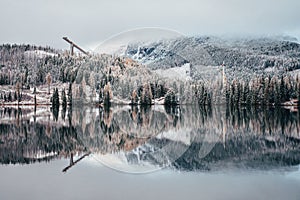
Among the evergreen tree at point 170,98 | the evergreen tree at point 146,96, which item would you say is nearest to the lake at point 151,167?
the evergreen tree at point 146,96

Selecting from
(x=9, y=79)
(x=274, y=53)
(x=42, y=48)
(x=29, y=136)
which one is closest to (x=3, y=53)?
(x=42, y=48)

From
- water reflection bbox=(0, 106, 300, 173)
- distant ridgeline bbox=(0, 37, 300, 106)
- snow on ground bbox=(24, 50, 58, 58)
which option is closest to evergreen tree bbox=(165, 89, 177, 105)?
distant ridgeline bbox=(0, 37, 300, 106)

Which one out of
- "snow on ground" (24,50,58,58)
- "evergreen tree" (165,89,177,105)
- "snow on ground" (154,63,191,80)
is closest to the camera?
"snow on ground" (154,63,191,80)

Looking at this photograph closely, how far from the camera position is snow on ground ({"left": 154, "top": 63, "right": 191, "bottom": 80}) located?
48.9 feet

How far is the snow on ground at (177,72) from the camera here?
14.9m

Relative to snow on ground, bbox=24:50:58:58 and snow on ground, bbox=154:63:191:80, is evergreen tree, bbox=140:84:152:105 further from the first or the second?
snow on ground, bbox=24:50:58:58

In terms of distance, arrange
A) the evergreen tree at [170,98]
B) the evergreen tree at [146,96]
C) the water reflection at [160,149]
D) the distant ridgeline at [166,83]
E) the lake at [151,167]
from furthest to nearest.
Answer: the evergreen tree at [170,98] → the evergreen tree at [146,96] → the distant ridgeline at [166,83] → the water reflection at [160,149] → the lake at [151,167]

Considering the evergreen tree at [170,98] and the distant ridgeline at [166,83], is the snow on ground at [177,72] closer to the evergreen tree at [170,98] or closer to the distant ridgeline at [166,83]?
the distant ridgeline at [166,83]

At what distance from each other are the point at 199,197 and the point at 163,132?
13.6ft

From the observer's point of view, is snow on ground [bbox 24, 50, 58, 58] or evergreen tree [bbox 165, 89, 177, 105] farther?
snow on ground [bbox 24, 50, 58, 58]

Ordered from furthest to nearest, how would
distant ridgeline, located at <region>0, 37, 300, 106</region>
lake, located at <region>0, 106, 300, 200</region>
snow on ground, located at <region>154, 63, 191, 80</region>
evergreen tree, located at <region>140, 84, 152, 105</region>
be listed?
evergreen tree, located at <region>140, 84, 152, 105</region> → distant ridgeline, located at <region>0, 37, 300, 106</region> → snow on ground, located at <region>154, 63, 191, 80</region> → lake, located at <region>0, 106, 300, 200</region>

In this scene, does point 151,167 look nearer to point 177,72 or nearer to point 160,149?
point 160,149

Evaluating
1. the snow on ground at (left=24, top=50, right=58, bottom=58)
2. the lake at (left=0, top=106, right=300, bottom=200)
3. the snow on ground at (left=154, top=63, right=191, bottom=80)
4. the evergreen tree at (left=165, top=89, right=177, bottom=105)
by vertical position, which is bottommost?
the lake at (left=0, top=106, right=300, bottom=200)

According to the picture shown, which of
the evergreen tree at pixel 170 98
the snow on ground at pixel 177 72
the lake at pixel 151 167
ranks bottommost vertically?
the lake at pixel 151 167
